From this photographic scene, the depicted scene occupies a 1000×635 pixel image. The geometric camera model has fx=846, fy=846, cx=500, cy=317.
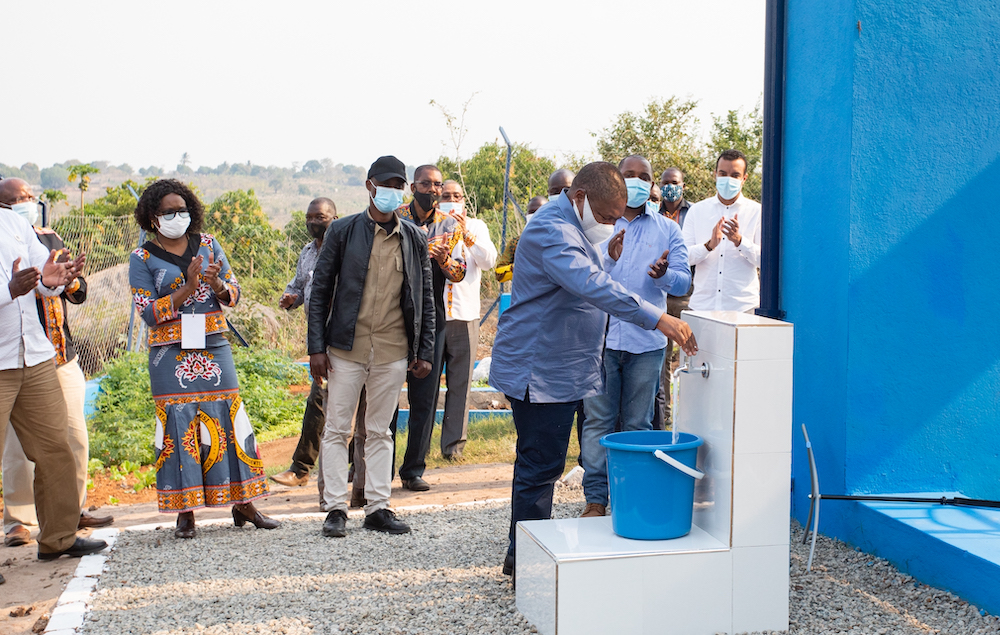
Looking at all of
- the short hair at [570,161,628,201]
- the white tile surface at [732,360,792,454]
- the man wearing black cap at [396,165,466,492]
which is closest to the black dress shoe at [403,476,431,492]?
the man wearing black cap at [396,165,466,492]

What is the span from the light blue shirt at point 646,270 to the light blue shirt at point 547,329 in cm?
91

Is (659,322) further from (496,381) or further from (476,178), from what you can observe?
(476,178)

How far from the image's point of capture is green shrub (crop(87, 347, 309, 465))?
26.1 feet

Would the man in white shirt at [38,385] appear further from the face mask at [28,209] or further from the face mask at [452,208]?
the face mask at [452,208]

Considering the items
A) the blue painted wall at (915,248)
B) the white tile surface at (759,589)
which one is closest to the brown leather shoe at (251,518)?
the white tile surface at (759,589)

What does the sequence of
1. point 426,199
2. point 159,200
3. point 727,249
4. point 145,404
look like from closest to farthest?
point 159,200
point 727,249
point 426,199
point 145,404

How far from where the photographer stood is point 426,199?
6.30m

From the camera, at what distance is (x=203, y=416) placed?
5.06 meters

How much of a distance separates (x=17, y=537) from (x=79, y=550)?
24.6 inches

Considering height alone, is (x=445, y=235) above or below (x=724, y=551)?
above

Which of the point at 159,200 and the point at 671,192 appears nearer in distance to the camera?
the point at 159,200

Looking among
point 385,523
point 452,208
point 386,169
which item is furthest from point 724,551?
point 452,208

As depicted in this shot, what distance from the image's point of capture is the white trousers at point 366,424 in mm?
5152

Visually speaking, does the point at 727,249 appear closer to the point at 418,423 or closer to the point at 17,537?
the point at 418,423
